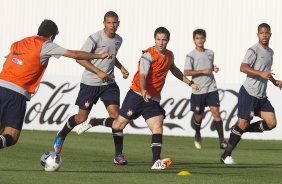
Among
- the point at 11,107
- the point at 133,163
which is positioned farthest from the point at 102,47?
the point at 11,107

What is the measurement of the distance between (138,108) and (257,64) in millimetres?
2432

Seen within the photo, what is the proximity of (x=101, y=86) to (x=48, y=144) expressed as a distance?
181 inches

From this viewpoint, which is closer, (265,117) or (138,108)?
(138,108)

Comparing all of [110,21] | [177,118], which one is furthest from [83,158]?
[177,118]

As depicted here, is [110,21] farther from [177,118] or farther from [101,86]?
[177,118]

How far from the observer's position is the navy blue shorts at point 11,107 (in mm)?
12961

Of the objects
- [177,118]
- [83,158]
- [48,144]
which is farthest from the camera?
[177,118]

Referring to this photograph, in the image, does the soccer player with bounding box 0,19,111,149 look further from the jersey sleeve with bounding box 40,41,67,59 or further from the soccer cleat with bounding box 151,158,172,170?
the soccer cleat with bounding box 151,158,172,170

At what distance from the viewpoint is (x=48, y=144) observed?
2059 centimetres

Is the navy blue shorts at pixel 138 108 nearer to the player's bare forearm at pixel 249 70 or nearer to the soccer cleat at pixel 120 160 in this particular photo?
the soccer cleat at pixel 120 160

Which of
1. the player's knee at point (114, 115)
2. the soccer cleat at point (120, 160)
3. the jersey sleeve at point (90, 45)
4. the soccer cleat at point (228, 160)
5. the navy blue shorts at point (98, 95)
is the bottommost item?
the soccer cleat at point (228, 160)

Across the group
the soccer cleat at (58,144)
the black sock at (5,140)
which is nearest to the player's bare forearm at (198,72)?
the soccer cleat at (58,144)

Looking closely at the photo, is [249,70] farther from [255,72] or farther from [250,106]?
[250,106]

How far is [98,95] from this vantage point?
16406mm
